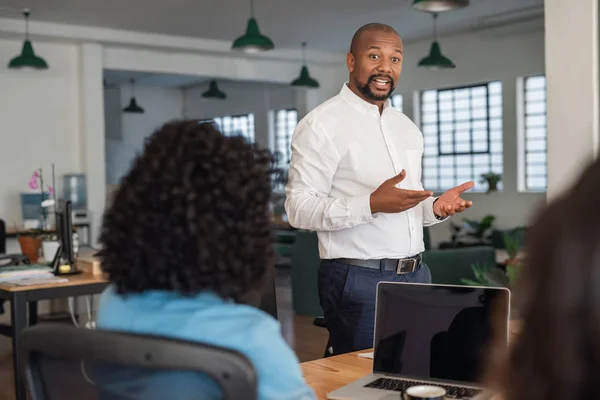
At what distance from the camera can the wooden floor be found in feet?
15.6

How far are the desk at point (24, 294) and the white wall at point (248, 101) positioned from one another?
9403mm

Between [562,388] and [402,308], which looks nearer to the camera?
[562,388]

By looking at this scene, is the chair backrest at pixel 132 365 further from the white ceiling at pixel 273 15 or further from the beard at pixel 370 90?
the white ceiling at pixel 273 15

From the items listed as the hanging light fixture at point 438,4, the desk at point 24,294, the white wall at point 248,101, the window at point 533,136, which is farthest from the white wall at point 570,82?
the white wall at point 248,101

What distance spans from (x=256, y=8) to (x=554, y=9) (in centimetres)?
585

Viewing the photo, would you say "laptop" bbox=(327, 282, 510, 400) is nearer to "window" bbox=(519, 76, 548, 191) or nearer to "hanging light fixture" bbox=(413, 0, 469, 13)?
"hanging light fixture" bbox=(413, 0, 469, 13)

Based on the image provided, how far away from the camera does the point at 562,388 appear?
0.53 metres

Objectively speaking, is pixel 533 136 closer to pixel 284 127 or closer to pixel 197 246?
pixel 284 127

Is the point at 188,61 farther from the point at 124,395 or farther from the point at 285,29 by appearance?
the point at 124,395

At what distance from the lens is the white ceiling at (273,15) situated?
7.84m

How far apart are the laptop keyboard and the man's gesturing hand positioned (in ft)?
1.92

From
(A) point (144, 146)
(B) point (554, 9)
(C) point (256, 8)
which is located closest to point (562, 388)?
(A) point (144, 146)

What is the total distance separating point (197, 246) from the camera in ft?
3.17

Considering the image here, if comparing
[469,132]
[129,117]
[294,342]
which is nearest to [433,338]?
[294,342]
